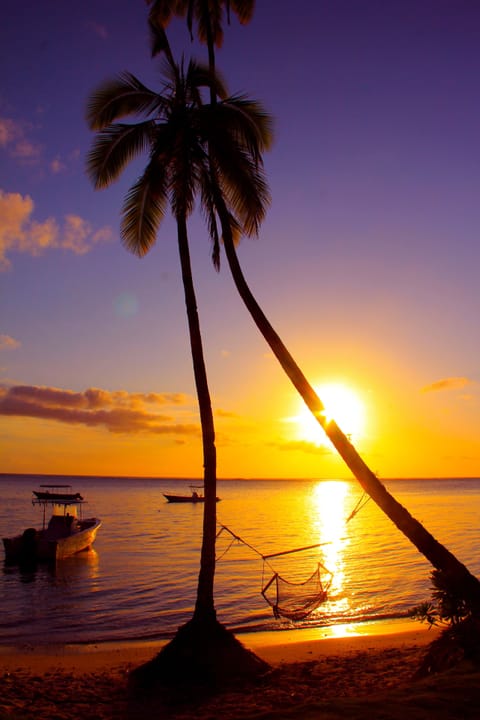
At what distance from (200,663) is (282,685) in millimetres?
1585

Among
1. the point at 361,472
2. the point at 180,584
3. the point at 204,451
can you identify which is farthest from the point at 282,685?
the point at 180,584

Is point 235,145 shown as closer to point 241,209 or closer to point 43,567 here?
point 241,209

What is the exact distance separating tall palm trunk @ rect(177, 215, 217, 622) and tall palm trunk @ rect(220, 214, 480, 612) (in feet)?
3.38

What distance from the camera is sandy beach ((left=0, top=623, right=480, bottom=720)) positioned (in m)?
6.10

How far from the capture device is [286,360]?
11.2 metres

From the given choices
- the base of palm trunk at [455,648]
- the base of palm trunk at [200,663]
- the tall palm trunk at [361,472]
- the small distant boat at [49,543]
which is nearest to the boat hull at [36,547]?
the small distant boat at [49,543]

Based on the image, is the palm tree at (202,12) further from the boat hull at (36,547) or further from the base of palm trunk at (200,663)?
the boat hull at (36,547)

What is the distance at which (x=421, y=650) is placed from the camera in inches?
516

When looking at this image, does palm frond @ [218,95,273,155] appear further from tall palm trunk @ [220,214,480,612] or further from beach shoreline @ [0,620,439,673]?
beach shoreline @ [0,620,439,673]

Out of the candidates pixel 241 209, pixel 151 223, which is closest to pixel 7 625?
pixel 151 223

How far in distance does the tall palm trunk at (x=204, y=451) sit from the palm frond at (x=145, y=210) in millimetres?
815

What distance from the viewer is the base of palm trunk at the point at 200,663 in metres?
10.4

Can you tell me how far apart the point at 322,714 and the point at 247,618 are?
14936 millimetres

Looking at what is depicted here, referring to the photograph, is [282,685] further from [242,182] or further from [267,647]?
[242,182]
